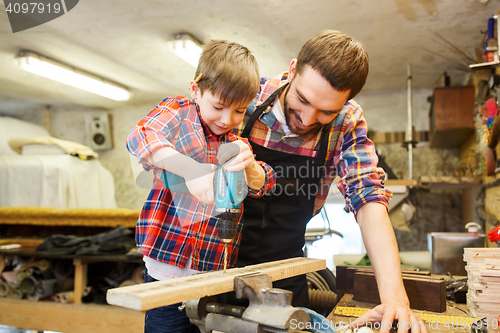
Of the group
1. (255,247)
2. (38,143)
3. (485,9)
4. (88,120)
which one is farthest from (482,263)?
(88,120)

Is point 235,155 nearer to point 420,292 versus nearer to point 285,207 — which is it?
point 285,207

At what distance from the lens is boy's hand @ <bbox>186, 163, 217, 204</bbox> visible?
910mm

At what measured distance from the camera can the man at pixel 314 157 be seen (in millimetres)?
1101

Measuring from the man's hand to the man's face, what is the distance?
598mm

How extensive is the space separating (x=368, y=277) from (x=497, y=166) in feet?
6.10

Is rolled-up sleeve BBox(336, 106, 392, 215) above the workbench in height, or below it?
above

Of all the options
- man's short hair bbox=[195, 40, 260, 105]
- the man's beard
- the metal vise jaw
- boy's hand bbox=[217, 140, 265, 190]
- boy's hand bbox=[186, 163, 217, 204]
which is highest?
man's short hair bbox=[195, 40, 260, 105]

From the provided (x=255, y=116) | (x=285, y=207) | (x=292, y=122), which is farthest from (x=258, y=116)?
(x=285, y=207)

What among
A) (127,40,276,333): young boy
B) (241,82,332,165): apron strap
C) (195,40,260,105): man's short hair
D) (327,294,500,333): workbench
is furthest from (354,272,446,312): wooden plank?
(195,40,260,105): man's short hair

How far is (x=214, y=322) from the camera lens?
79 centimetres

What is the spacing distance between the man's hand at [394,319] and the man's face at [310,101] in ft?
1.96

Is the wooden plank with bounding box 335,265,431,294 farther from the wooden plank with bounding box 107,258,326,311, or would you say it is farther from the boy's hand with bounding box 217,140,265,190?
the boy's hand with bounding box 217,140,265,190

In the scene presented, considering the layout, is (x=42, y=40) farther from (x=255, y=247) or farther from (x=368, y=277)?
(x=368, y=277)

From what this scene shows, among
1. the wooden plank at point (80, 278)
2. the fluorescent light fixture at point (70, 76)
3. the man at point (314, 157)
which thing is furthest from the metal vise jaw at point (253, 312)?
the fluorescent light fixture at point (70, 76)
